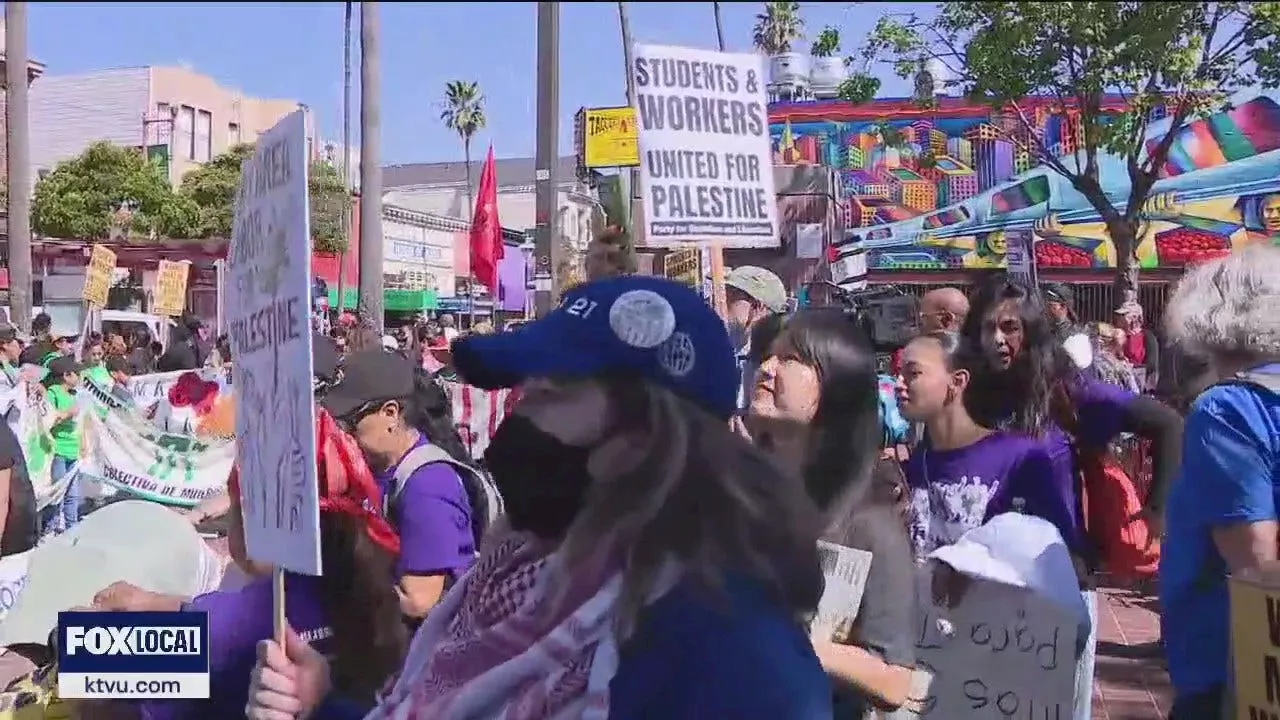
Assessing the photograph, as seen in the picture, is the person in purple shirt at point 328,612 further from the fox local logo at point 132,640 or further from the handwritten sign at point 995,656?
the handwritten sign at point 995,656

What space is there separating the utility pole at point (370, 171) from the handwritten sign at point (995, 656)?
14406 millimetres

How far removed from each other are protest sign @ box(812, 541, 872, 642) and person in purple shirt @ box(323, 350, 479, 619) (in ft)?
3.46

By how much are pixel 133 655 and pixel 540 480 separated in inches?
48.1

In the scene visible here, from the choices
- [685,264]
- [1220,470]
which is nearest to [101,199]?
[685,264]

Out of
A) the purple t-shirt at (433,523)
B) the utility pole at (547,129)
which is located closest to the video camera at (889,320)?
the purple t-shirt at (433,523)

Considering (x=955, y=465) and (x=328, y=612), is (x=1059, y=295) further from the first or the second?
(x=328, y=612)

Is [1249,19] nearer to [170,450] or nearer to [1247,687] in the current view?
[170,450]

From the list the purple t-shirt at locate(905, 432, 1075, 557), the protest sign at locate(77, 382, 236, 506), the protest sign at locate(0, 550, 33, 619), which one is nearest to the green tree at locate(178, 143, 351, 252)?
the protest sign at locate(77, 382, 236, 506)

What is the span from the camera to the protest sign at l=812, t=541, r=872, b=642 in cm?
261

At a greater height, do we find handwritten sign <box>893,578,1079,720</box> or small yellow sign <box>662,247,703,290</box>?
small yellow sign <box>662,247,703,290</box>

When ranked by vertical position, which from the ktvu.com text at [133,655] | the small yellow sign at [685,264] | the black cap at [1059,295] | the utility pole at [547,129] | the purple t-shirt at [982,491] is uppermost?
the utility pole at [547,129]

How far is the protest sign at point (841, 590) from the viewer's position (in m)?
2.61

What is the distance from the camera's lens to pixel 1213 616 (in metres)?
2.70

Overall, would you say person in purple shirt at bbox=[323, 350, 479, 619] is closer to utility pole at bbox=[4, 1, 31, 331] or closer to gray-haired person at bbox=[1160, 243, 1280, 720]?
gray-haired person at bbox=[1160, 243, 1280, 720]
